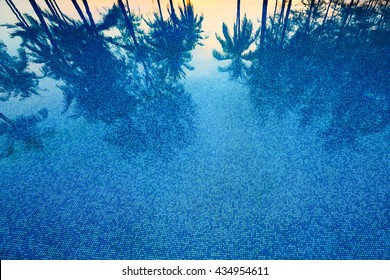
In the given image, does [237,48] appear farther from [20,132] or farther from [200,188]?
[20,132]

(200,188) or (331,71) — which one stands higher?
(331,71)

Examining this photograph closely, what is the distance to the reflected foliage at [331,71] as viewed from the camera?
6.45 meters

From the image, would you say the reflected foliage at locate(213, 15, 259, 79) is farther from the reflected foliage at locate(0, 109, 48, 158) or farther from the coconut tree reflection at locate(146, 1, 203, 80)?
the reflected foliage at locate(0, 109, 48, 158)

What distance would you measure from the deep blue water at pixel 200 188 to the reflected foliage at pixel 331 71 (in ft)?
0.63

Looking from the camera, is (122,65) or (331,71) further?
(122,65)

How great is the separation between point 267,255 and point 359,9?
581 inches

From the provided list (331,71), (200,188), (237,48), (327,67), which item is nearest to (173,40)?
(237,48)

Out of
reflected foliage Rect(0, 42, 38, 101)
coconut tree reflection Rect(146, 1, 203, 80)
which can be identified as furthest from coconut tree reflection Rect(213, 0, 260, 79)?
reflected foliage Rect(0, 42, 38, 101)

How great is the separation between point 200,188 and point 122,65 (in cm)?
755

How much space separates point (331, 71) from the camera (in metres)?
8.26

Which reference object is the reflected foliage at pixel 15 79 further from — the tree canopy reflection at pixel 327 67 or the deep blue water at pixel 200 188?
the tree canopy reflection at pixel 327 67

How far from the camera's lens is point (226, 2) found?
15531 millimetres
